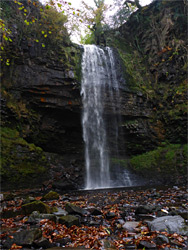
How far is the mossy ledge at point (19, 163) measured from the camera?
29.2 feet

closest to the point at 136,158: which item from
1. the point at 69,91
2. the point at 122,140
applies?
the point at 122,140

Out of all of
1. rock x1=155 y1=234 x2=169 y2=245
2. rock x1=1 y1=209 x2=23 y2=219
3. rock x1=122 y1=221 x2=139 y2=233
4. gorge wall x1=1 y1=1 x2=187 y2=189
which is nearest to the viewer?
rock x1=155 y1=234 x2=169 y2=245

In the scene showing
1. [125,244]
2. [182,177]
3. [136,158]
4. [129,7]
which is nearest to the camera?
[125,244]

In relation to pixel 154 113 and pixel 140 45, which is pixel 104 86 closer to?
pixel 154 113

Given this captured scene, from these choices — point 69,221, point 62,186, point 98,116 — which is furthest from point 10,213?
point 98,116

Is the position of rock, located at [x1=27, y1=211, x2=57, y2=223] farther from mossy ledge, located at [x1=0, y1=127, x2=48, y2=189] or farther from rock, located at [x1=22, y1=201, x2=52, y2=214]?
mossy ledge, located at [x1=0, y1=127, x2=48, y2=189]

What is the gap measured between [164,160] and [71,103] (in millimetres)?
7883

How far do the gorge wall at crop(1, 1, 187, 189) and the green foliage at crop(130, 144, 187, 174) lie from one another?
238 mm

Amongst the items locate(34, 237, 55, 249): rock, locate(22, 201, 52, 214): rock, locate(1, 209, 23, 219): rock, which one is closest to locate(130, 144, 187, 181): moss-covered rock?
locate(22, 201, 52, 214): rock

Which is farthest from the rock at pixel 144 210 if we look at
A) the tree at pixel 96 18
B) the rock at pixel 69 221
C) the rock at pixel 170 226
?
the tree at pixel 96 18

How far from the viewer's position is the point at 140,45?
19.3m

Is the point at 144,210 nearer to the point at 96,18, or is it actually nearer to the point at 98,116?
the point at 98,116

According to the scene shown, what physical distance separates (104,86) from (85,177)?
22.8 feet

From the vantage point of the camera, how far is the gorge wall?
1062 centimetres
